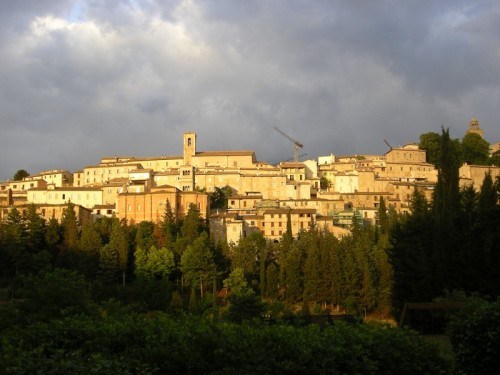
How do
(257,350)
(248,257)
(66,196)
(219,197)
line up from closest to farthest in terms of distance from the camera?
(257,350) < (248,257) < (66,196) < (219,197)

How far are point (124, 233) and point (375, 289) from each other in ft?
96.0

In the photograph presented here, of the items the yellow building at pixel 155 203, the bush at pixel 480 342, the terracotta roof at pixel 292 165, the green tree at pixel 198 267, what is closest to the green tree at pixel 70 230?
the yellow building at pixel 155 203

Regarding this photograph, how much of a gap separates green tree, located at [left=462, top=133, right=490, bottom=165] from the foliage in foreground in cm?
10283

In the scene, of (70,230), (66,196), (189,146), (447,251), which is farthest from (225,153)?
(447,251)

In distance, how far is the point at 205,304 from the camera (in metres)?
58.2

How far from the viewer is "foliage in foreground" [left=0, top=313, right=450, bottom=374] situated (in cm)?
1616

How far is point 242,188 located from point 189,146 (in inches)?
715

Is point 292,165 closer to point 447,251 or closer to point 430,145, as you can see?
point 430,145

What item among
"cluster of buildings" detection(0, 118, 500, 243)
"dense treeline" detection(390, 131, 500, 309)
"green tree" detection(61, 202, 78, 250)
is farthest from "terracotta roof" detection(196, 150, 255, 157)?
"dense treeline" detection(390, 131, 500, 309)

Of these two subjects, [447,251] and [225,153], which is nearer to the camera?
[447,251]

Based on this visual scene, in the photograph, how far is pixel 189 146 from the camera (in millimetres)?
117812

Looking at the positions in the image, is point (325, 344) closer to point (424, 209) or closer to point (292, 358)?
point (292, 358)

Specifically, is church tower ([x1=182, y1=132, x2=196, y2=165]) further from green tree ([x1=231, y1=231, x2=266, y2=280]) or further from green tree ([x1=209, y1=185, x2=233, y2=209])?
green tree ([x1=231, y1=231, x2=266, y2=280])

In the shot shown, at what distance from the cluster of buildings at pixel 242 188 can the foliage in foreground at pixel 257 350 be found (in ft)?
200
